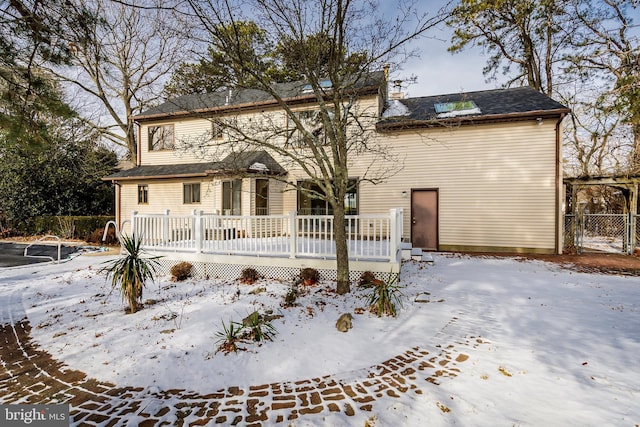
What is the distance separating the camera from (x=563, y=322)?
4352 millimetres

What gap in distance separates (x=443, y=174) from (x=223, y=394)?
10.3m

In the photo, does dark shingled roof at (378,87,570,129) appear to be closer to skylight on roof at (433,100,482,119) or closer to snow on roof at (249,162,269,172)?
skylight on roof at (433,100,482,119)

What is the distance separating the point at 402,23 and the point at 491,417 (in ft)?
20.1

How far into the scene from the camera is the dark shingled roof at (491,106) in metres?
9.84

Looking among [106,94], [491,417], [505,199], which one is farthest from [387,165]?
[106,94]

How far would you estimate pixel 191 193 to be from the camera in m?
13.0

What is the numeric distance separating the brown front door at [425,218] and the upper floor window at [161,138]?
37.7 feet

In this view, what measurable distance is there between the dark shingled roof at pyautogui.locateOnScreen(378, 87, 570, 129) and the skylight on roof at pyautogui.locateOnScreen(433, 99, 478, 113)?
Result: 18 cm

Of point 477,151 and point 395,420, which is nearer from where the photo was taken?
point 395,420

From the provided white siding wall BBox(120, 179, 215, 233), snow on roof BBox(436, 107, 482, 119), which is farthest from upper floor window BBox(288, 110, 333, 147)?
white siding wall BBox(120, 179, 215, 233)

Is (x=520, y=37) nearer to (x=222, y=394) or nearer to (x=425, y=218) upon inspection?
(x=425, y=218)

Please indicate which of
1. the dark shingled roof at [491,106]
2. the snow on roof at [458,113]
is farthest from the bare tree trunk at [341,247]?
the snow on roof at [458,113]

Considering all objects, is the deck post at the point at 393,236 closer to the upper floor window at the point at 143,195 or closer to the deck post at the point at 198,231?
the deck post at the point at 198,231

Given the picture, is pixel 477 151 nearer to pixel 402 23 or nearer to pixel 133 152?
pixel 402 23
